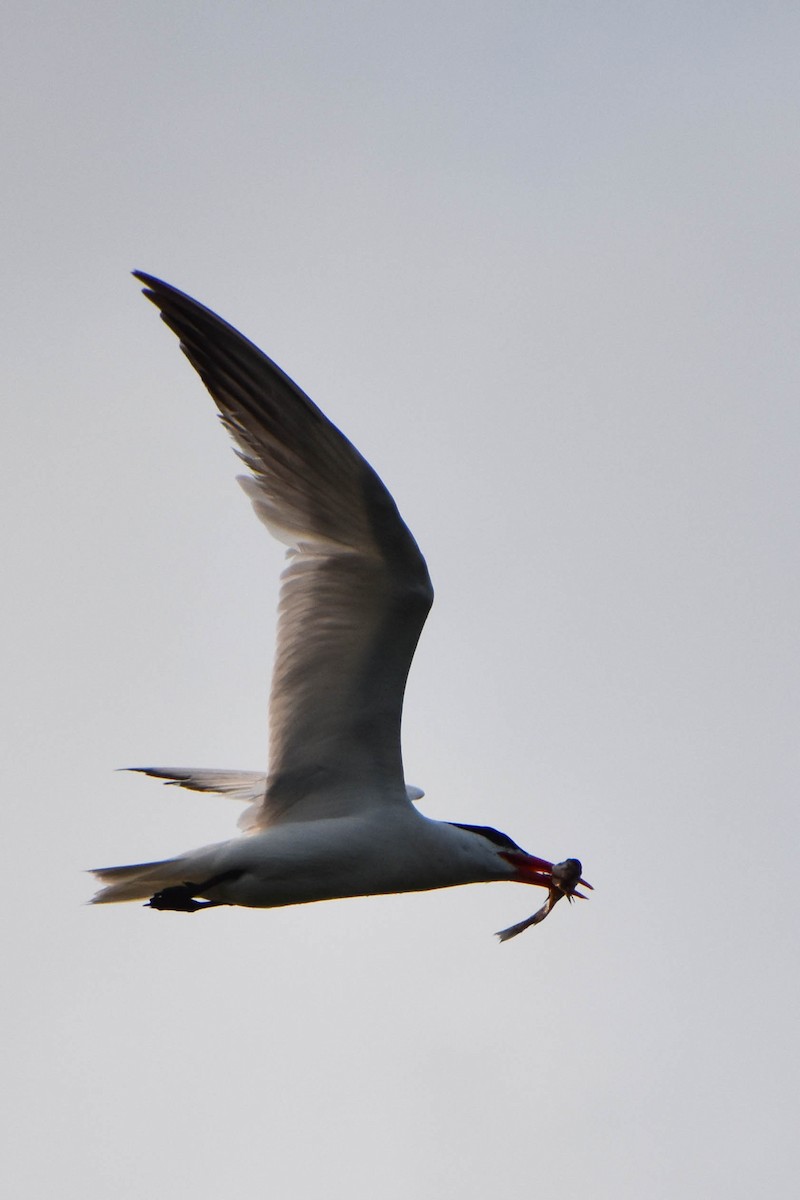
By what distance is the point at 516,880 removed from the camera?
10.2 metres

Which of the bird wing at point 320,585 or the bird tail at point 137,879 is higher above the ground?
the bird wing at point 320,585

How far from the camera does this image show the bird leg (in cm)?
933

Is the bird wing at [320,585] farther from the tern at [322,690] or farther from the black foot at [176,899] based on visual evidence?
the black foot at [176,899]

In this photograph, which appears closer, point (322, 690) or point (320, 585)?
point (320, 585)

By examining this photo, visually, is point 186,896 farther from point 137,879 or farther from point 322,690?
point 322,690

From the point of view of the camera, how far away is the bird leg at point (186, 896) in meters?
9.33

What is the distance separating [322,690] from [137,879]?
140 centimetres

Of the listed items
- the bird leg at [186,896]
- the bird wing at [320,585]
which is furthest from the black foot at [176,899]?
the bird wing at [320,585]

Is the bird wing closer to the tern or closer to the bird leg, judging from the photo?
the tern

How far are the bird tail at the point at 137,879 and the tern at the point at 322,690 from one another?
10 millimetres

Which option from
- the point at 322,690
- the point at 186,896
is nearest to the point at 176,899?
the point at 186,896

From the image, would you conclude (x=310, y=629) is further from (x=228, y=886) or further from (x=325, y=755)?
(x=228, y=886)

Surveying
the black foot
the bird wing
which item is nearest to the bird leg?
the black foot

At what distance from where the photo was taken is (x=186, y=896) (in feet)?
30.7
